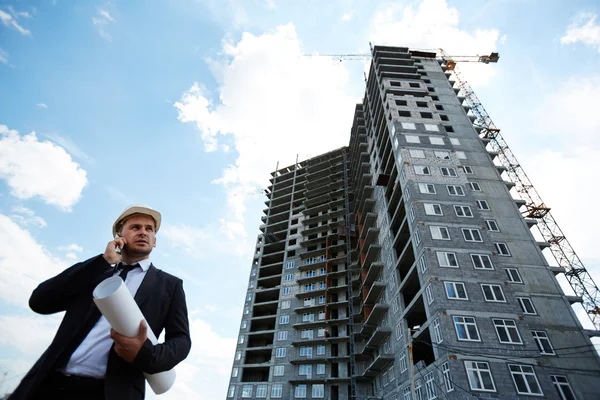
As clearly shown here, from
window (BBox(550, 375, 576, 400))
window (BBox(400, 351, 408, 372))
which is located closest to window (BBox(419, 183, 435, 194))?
window (BBox(400, 351, 408, 372))

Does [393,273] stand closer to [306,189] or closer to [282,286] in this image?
[282,286]

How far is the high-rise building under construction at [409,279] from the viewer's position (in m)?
23.6

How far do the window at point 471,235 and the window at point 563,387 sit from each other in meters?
11.2

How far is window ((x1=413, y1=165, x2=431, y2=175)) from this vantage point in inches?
1398

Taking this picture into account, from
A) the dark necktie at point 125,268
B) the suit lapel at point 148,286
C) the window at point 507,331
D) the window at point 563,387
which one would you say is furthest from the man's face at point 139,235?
the window at point 563,387

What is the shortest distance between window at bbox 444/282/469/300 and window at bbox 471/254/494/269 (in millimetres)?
2720

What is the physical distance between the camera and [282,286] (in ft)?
189

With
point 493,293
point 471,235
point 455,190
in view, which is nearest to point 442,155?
point 455,190

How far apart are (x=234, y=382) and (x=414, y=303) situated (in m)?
33.0

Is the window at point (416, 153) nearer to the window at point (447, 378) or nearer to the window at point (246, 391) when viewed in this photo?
the window at point (447, 378)

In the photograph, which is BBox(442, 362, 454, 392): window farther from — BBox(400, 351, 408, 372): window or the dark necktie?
the dark necktie

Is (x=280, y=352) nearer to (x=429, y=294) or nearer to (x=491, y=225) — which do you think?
(x=429, y=294)

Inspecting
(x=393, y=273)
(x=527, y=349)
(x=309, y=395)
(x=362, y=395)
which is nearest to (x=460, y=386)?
(x=527, y=349)

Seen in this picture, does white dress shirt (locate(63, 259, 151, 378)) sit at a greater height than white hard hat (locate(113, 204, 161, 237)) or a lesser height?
lesser
